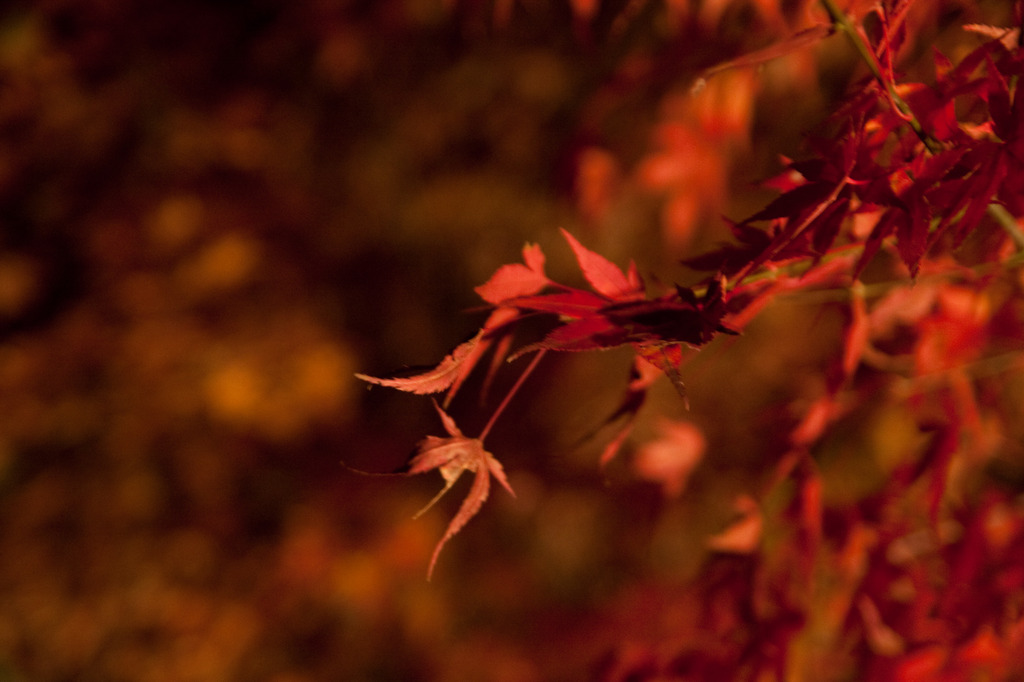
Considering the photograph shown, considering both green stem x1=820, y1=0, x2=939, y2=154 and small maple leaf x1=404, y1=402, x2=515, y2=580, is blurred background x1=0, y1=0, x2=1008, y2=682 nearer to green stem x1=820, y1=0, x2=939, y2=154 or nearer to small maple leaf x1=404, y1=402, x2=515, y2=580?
green stem x1=820, y1=0, x2=939, y2=154

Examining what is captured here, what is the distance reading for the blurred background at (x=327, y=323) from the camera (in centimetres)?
204

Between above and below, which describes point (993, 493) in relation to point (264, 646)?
above

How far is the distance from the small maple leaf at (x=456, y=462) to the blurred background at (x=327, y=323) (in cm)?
121

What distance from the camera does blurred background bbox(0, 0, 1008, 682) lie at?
2.04 meters

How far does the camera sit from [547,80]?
2627mm

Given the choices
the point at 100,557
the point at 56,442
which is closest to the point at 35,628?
the point at 100,557

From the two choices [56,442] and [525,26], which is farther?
[525,26]

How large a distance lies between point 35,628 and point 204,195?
1.52 metres

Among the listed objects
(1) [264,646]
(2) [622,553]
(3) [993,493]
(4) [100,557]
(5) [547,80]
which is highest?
(5) [547,80]

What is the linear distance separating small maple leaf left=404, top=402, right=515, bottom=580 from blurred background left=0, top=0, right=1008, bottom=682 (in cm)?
121

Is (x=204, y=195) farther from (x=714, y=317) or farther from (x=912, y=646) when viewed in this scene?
(x=912, y=646)

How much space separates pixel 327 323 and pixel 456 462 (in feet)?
7.03

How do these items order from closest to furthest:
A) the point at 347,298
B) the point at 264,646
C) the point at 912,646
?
the point at 912,646 → the point at 264,646 → the point at 347,298

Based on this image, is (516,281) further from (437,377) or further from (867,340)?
(867,340)
